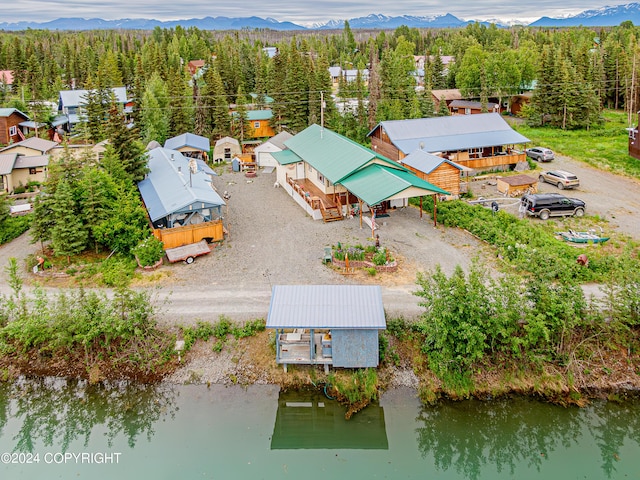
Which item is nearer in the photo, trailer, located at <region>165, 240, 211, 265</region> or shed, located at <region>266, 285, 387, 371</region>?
shed, located at <region>266, 285, 387, 371</region>

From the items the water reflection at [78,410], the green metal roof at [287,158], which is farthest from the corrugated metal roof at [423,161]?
the water reflection at [78,410]

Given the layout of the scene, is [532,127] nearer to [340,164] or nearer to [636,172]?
[636,172]

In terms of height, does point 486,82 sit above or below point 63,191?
above

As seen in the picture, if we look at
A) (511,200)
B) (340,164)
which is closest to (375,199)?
(340,164)

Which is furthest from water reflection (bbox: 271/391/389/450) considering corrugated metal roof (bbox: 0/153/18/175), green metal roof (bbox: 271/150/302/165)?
corrugated metal roof (bbox: 0/153/18/175)

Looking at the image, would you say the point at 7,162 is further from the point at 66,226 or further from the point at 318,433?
the point at 318,433

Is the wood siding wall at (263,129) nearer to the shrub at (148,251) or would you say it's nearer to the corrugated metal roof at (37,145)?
the corrugated metal roof at (37,145)

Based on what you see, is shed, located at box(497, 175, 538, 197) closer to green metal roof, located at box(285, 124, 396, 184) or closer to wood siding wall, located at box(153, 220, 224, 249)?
green metal roof, located at box(285, 124, 396, 184)
